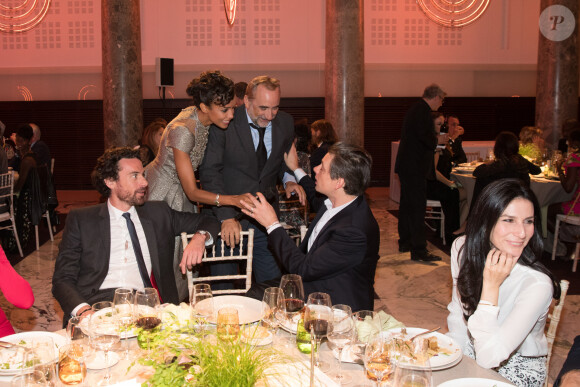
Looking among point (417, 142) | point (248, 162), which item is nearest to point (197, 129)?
point (248, 162)

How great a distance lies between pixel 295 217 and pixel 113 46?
384cm

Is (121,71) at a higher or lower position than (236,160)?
higher

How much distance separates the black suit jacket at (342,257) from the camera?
2.63 metres

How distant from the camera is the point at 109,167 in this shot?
3008 millimetres

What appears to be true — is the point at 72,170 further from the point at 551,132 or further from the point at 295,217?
the point at 551,132

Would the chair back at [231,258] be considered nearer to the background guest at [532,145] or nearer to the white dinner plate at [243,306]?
the white dinner plate at [243,306]

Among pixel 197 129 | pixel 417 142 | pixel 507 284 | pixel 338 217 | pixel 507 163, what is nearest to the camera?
pixel 507 284

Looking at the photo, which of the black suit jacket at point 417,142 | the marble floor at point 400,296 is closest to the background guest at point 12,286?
the marble floor at point 400,296

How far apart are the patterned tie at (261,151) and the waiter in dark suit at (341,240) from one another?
0.83 m

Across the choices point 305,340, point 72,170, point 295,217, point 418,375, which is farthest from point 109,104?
point 418,375

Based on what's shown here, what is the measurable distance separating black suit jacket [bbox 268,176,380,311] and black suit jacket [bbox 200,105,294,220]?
2.97 feet

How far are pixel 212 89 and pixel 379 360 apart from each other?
6.81ft

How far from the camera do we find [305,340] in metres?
1.92

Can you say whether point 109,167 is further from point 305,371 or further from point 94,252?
point 305,371
